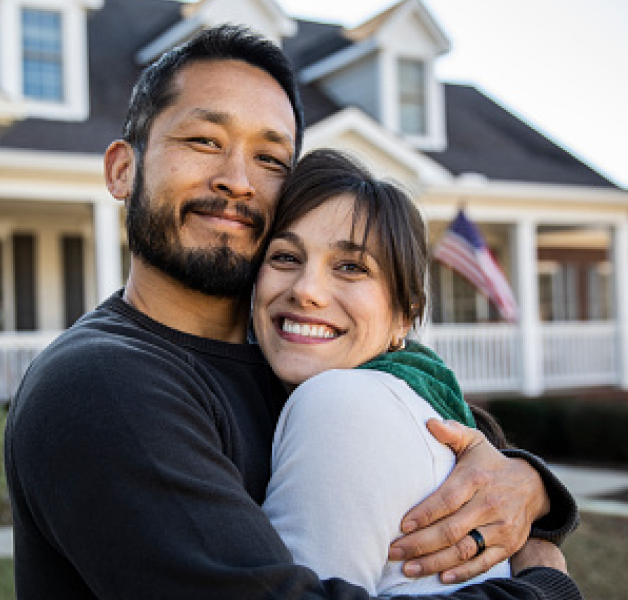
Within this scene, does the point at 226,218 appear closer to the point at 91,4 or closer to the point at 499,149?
the point at 91,4

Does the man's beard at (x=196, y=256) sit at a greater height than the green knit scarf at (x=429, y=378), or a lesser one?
greater

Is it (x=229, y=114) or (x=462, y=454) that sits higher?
(x=229, y=114)

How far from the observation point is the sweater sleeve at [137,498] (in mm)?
1475

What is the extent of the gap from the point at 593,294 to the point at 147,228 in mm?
19536

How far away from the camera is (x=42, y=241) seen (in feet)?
46.0

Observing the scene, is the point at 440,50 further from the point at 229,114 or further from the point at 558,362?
the point at 229,114

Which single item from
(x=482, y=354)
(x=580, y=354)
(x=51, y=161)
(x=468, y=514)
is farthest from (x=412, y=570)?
(x=580, y=354)

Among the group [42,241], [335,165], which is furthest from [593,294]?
[335,165]

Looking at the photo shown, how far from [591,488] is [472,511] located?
8.29 metres

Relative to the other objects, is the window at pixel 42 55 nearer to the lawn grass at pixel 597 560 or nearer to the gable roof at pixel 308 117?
the gable roof at pixel 308 117

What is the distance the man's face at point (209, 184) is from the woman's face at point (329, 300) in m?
0.13

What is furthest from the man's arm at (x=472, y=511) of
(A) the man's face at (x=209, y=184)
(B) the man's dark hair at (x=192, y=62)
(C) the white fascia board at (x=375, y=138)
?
(C) the white fascia board at (x=375, y=138)

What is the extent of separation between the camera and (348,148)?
12.0 metres

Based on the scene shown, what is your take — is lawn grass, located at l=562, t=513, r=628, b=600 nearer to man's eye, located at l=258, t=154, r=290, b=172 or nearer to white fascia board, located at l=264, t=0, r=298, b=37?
man's eye, located at l=258, t=154, r=290, b=172
